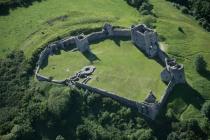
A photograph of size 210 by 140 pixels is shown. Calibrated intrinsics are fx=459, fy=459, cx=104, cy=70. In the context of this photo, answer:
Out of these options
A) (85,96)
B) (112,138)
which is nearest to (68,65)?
(85,96)

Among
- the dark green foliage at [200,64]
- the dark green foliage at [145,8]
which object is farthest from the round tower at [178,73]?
the dark green foliage at [145,8]

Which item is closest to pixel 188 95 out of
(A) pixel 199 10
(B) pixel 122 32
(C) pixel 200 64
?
(C) pixel 200 64

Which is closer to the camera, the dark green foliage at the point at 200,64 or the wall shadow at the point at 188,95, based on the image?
the wall shadow at the point at 188,95

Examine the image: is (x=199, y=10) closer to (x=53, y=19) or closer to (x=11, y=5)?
(x=53, y=19)

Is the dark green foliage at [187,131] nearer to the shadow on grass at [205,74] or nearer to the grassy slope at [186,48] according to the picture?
the grassy slope at [186,48]

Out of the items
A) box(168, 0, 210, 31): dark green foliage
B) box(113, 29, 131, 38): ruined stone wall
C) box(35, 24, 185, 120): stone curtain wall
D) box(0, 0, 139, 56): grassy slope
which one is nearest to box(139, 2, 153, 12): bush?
box(0, 0, 139, 56): grassy slope

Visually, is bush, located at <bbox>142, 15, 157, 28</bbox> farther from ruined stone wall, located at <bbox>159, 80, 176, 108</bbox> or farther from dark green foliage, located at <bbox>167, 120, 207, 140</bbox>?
dark green foliage, located at <bbox>167, 120, 207, 140</bbox>
